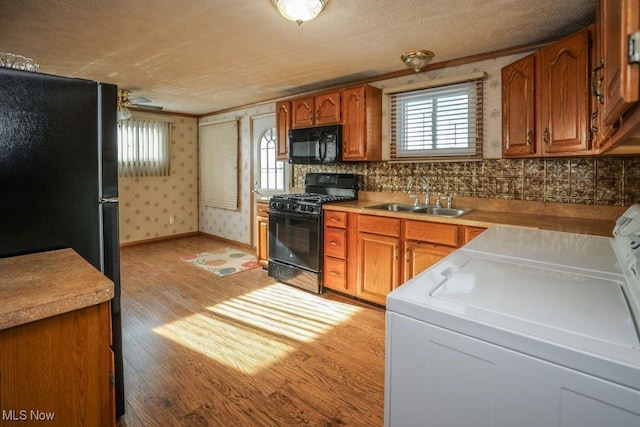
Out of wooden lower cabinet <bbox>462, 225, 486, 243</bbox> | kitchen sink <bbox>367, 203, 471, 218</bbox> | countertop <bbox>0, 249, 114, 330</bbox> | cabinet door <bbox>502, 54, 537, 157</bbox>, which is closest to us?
countertop <bbox>0, 249, 114, 330</bbox>

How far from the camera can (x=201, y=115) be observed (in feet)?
20.8

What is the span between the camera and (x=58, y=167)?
4.63 ft

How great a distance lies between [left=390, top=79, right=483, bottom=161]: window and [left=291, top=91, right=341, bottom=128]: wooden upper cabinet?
605mm

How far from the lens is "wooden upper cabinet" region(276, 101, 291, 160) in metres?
4.30

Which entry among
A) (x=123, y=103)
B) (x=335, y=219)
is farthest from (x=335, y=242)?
(x=123, y=103)

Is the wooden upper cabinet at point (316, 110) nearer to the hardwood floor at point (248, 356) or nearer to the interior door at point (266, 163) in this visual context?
the interior door at point (266, 163)

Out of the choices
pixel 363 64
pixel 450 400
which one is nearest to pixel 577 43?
pixel 363 64

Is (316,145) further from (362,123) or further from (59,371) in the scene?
(59,371)

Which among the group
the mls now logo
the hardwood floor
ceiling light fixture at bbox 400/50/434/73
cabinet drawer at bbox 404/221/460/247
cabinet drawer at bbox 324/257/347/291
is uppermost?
ceiling light fixture at bbox 400/50/434/73

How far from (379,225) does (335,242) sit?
54 cm

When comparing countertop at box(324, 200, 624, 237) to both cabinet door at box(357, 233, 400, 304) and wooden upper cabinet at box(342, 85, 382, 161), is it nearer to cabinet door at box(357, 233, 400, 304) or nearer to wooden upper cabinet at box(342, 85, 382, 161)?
cabinet door at box(357, 233, 400, 304)

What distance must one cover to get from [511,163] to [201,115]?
5.26 metres

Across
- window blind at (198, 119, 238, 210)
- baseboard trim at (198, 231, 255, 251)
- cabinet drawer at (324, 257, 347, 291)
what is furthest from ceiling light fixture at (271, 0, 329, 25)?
baseboard trim at (198, 231, 255, 251)

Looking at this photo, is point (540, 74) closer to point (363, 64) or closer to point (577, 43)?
point (577, 43)
